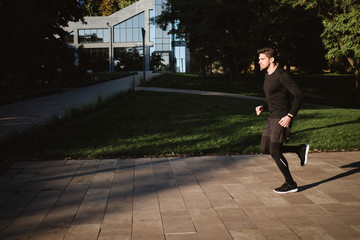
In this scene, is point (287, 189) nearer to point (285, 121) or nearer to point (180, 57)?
point (285, 121)

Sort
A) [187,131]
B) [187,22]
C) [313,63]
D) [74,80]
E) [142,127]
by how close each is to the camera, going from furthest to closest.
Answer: [313,63] < [187,22] < [74,80] < [142,127] < [187,131]

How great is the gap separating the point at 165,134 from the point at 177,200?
4.38 metres

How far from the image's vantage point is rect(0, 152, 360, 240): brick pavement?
3.36 m

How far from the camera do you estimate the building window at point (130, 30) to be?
180ft

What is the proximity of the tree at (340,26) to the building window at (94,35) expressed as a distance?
135ft

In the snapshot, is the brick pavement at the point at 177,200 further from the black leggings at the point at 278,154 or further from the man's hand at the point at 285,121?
the man's hand at the point at 285,121

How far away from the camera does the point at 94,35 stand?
5666cm

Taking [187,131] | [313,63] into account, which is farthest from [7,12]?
[313,63]

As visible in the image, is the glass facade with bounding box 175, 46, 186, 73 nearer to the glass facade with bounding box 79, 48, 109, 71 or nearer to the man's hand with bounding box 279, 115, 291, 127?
the glass facade with bounding box 79, 48, 109, 71

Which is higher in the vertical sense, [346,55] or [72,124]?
[346,55]

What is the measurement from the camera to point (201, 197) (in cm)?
430

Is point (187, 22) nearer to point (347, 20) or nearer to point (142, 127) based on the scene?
point (347, 20)

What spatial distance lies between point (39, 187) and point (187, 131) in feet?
15.9

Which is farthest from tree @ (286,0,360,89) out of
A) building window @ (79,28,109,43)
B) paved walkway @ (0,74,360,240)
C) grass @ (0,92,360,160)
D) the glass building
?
building window @ (79,28,109,43)
